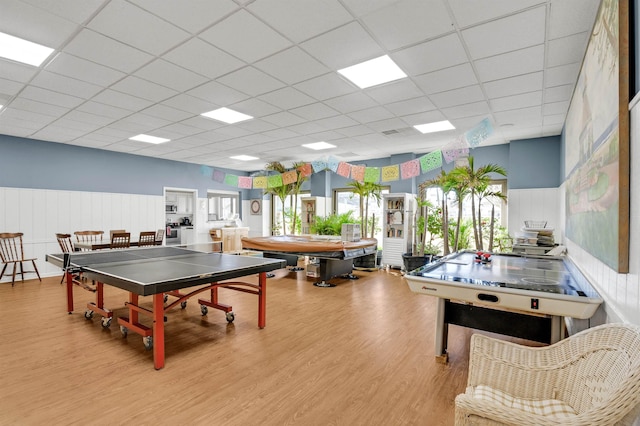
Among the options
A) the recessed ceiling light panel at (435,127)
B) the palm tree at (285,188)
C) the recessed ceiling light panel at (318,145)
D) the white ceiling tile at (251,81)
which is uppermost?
the white ceiling tile at (251,81)

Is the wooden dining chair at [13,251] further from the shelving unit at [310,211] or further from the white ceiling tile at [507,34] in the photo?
the white ceiling tile at [507,34]

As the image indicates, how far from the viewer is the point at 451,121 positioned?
5.58m

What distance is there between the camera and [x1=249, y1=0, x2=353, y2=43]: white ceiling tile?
100 inches

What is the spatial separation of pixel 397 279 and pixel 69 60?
6.33 metres

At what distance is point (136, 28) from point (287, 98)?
6.77 feet

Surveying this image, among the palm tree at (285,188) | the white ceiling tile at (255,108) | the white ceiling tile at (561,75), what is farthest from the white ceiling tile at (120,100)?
the white ceiling tile at (561,75)

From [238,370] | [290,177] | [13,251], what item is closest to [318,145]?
[290,177]

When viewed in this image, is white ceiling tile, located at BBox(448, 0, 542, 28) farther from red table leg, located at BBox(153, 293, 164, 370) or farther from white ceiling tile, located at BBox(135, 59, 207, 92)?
red table leg, located at BBox(153, 293, 164, 370)

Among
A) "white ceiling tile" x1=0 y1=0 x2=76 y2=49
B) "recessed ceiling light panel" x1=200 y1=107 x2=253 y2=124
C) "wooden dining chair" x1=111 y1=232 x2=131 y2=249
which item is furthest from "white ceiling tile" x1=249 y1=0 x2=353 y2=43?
"wooden dining chair" x1=111 y1=232 x2=131 y2=249

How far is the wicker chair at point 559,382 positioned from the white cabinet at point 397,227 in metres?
6.21

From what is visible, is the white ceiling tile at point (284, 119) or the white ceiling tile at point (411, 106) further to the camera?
the white ceiling tile at point (284, 119)

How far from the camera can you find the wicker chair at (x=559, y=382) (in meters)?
1.11

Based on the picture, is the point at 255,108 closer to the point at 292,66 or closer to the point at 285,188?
the point at 292,66

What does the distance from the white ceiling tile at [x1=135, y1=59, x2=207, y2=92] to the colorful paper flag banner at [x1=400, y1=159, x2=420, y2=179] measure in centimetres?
433
